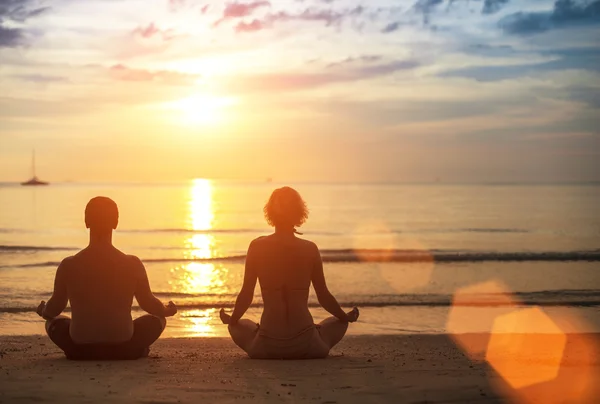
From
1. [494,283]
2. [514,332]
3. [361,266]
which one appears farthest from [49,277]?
[514,332]

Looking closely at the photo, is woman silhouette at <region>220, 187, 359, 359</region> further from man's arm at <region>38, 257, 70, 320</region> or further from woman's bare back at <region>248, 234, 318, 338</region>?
man's arm at <region>38, 257, 70, 320</region>

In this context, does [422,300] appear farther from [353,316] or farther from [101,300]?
[101,300]

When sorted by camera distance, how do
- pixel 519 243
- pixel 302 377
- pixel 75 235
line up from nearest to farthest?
pixel 302 377 < pixel 519 243 < pixel 75 235

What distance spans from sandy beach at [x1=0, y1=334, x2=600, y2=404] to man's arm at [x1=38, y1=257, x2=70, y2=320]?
1.54 ft

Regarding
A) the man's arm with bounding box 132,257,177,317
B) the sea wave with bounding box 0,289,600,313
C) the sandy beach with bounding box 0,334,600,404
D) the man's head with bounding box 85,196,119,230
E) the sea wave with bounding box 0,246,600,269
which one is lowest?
the sea wave with bounding box 0,246,600,269

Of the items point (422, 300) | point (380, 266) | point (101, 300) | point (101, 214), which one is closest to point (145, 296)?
point (101, 300)

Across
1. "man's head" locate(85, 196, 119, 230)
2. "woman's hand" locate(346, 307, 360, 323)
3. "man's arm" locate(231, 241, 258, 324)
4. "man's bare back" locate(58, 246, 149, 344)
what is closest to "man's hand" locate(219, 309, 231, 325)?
"man's arm" locate(231, 241, 258, 324)

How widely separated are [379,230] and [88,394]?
122 ft

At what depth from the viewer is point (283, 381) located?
6145mm

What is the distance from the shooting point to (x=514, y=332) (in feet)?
39.3

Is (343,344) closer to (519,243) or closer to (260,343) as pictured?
(260,343)

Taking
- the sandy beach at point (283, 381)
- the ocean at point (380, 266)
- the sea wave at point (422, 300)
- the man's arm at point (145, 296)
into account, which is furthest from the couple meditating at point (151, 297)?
the sea wave at point (422, 300)

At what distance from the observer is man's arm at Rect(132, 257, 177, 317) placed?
23.0 feet

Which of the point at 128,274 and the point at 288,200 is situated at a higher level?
the point at 288,200
